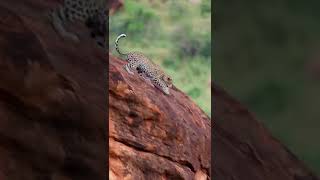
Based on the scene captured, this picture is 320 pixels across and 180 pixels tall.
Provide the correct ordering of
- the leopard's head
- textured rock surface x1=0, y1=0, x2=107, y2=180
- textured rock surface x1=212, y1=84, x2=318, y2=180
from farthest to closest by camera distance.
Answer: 1. the leopard's head
2. textured rock surface x1=212, y1=84, x2=318, y2=180
3. textured rock surface x1=0, y1=0, x2=107, y2=180

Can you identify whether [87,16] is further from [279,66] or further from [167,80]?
[279,66]

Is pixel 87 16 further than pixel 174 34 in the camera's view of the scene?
No

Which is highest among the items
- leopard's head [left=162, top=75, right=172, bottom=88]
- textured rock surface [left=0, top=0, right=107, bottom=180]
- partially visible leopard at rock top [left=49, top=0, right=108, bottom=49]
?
partially visible leopard at rock top [left=49, top=0, right=108, bottom=49]

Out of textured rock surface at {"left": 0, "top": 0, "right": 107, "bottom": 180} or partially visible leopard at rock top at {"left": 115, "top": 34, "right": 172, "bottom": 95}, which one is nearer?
textured rock surface at {"left": 0, "top": 0, "right": 107, "bottom": 180}

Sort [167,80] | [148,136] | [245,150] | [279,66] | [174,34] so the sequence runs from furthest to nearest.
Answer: [174,34] < [279,66] < [167,80] < [245,150] < [148,136]

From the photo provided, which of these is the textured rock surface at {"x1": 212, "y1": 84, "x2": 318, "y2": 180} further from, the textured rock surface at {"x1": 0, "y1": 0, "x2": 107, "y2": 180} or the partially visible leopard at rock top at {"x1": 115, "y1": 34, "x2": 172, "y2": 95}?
the textured rock surface at {"x1": 0, "y1": 0, "x2": 107, "y2": 180}

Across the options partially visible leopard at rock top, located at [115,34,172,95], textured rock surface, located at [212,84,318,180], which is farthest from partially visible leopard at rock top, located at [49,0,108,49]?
textured rock surface, located at [212,84,318,180]

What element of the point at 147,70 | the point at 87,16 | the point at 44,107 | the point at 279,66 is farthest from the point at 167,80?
the point at 44,107
